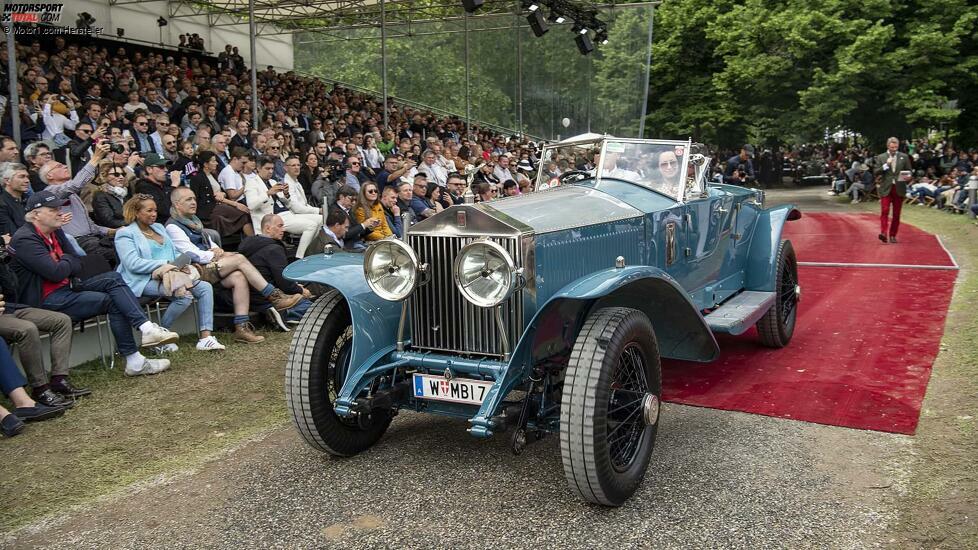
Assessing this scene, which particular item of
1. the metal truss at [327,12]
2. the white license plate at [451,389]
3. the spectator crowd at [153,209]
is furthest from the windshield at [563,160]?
the metal truss at [327,12]

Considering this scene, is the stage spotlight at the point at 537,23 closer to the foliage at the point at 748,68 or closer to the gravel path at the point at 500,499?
the foliage at the point at 748,68

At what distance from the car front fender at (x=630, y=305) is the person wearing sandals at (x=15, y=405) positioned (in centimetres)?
328

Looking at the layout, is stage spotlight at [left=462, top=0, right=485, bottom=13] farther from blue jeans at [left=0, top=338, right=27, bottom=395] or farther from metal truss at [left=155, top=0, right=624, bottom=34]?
blue jeans at [left=0, top=338, right=27, bottom=395]

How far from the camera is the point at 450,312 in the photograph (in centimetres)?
405

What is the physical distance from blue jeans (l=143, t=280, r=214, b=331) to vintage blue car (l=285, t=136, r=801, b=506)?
2252 millimetres

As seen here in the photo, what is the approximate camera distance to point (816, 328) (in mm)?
7180

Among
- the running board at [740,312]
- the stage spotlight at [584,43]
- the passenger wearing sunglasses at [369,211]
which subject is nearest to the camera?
the running board at [740,312]

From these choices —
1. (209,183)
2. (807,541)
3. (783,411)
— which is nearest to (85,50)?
(209,183)

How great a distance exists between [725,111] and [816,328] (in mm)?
23032

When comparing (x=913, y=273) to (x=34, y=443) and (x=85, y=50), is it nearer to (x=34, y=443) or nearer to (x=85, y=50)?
(x=34, y=443)

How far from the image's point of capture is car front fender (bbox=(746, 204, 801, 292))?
6.57 metres

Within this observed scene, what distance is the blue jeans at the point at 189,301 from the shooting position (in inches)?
246

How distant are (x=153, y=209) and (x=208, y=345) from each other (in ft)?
4.12

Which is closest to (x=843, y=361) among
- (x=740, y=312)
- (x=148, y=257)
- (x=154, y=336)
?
(x=740, y=312)
